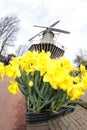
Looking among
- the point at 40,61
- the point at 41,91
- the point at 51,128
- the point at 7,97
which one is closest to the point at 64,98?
the point at 41,91

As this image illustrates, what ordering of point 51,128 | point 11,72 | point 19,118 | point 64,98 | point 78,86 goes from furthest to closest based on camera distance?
1. point 51,128
2. point 19,118
3. point 64,98
4. point 11,72
5. point 78,86

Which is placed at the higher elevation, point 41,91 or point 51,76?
point 51,76

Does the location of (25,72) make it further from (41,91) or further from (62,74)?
(62,74)

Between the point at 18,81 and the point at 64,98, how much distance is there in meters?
0.34

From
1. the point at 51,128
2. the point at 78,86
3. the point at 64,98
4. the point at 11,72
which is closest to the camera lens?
the point at 78,86

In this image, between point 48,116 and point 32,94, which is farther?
point 48,116

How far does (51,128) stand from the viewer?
2.04 metres

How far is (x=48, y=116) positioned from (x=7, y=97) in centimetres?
59

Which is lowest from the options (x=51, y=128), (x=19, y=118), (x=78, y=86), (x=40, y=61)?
(x=51, y=128)

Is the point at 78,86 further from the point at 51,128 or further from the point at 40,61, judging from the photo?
the point at 51,128

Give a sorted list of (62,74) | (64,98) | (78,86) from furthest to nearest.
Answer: (64,98), (78,86), (62,74)

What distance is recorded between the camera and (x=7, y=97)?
2.13m

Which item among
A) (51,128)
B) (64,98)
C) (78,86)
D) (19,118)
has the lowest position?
(51,128)

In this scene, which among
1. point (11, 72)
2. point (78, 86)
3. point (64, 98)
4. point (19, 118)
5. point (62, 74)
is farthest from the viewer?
point (19, 118)
